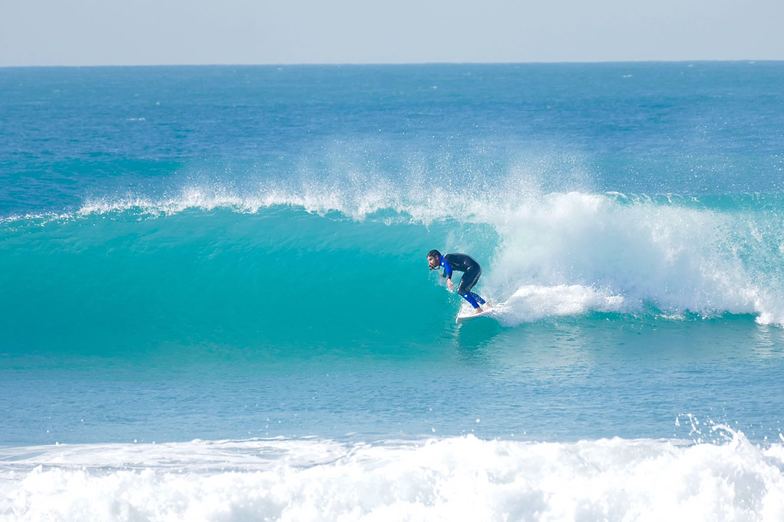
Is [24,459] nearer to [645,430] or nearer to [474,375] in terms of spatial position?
[474,375]

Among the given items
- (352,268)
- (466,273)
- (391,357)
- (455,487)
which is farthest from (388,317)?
(455,487)

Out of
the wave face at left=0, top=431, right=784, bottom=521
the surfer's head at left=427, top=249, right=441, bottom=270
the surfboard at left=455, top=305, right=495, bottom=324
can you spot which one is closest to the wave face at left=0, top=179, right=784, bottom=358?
the surfboard at left=455, top=305, right=495, bottom=324

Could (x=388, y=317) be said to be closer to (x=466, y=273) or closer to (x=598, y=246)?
(x=466, y=273)

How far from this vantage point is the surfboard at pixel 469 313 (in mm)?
12883

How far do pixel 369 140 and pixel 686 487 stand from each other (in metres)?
33.7

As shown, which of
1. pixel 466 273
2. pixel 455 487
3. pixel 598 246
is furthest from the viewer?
pixel 598 246

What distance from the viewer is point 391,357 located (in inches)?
470

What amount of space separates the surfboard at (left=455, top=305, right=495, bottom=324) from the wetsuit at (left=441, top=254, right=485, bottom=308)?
11cm

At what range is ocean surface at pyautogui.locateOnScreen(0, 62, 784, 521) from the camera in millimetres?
7680

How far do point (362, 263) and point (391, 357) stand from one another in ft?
12.3

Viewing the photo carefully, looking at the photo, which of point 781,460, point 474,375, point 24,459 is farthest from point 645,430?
point 24,459

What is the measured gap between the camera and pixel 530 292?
13414mm

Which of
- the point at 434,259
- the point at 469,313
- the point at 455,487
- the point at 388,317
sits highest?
the point at 434,259

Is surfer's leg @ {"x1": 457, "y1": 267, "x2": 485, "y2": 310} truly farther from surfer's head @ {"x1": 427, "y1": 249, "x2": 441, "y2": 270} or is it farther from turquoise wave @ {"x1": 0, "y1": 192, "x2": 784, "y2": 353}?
surfer's head @ {"x1": 427, "y1": 249, "x2": 441, "y2": 270}
